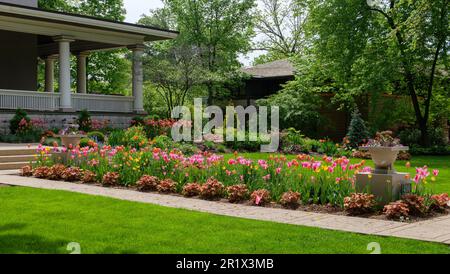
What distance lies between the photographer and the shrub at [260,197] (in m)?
9.89

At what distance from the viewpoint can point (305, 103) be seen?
99.9 ft

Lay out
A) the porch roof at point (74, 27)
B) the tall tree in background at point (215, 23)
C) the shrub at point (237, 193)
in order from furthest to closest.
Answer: the tall tree in background at point (215, 23) → the porch roof at point (74, 27) → the shrub at point (237, 193)

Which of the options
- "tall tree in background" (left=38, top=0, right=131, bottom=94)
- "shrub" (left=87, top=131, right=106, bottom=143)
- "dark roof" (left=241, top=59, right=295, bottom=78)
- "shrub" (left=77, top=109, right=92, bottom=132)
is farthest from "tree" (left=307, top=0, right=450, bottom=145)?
"tall tree in background" (left=38, top=0, right=131, bottom=94)

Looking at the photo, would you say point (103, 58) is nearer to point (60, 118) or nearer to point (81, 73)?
point (81, 73)

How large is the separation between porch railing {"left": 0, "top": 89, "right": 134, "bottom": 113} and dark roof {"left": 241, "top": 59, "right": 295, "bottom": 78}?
11.7 meters

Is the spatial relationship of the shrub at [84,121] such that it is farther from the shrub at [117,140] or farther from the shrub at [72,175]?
the shrub at [72,175]

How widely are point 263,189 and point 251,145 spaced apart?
42.0 ft

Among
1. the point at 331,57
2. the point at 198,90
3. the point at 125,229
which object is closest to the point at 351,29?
the point at 331,57

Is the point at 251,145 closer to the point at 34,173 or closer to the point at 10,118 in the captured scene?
the point at 10,118

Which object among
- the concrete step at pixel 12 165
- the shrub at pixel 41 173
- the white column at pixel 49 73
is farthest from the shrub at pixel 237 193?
the white column at pixel 49 73

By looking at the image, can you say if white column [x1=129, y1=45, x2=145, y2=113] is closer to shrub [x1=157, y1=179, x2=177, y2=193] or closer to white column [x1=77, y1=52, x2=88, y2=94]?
white column [x1=77, y1=52, x2=88, y2=94]

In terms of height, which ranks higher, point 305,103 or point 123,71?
point 123,71

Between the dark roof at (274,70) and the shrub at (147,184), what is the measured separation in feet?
76.6

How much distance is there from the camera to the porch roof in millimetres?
22094
